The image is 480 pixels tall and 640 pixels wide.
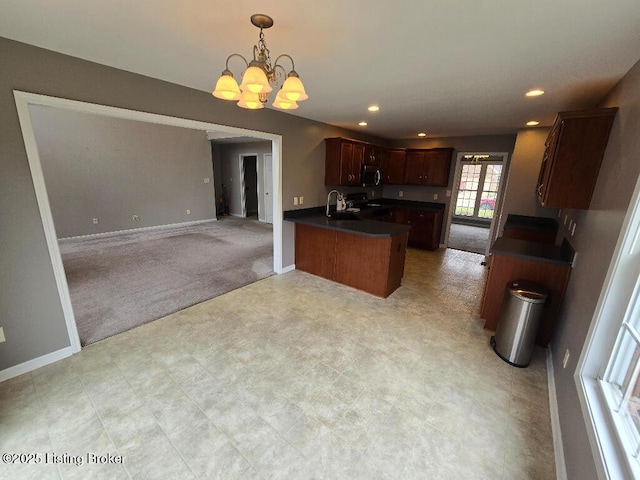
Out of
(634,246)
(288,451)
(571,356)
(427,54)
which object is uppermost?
(427,54)

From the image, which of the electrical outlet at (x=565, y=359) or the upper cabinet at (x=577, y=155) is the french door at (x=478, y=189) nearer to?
the upper cabinet at (x=577, y=155)

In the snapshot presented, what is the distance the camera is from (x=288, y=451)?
1548mm

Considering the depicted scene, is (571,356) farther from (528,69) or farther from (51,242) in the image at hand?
(51,242)

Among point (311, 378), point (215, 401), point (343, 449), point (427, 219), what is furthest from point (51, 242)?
point (427, 219)

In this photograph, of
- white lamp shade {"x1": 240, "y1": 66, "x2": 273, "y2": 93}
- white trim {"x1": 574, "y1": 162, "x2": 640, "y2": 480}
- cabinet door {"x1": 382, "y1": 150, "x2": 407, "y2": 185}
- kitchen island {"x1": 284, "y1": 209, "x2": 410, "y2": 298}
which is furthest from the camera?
cabinet door {"x1": 382, "y1": 150, "x2": 407, "y2": 185}

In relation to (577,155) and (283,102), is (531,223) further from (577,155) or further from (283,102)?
(283,102)

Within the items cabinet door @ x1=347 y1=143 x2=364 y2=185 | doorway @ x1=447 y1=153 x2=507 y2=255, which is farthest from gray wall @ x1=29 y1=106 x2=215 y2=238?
doorway @ x1=447 y1=153 x2=507 y2=255

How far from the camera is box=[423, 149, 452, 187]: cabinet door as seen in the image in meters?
5.57

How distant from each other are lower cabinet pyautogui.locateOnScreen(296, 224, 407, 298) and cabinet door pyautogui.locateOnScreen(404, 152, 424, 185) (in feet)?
8.88

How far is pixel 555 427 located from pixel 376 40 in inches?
110

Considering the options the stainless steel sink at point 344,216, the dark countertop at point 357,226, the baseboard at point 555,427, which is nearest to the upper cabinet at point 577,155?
the baseboard at point 555,427

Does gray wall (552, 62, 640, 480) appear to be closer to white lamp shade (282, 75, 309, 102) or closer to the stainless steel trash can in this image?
the stainless steel trash can

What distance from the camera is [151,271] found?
166 inches

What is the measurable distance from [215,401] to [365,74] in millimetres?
2886
